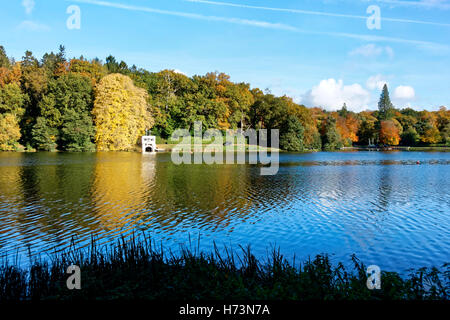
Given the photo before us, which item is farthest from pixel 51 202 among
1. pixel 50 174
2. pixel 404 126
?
pixel 404 126

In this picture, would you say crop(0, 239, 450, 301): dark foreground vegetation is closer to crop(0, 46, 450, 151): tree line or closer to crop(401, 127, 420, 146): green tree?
crop(0, 46, 450, 151): tree line

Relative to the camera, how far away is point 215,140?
73.6 m

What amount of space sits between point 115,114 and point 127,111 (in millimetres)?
2242

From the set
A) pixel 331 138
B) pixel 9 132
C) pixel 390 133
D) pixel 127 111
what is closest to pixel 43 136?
pixel 9 132

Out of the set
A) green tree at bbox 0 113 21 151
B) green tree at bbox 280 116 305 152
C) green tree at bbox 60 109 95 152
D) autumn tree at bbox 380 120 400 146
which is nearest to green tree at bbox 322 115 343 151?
green tree at bbox 280 116 305 152

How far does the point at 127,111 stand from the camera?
6209 centimetres

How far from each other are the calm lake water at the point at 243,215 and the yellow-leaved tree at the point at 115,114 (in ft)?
113

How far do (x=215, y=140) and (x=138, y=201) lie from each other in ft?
181

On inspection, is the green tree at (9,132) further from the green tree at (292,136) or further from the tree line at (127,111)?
the green tree at (292,136)

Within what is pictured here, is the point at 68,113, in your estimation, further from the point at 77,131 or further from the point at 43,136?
the point at 43,136

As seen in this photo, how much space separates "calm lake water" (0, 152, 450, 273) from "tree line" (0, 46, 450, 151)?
35.7 m

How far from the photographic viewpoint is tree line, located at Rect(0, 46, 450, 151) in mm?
61156
